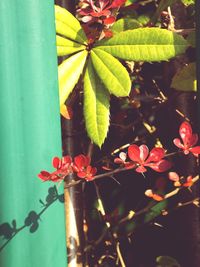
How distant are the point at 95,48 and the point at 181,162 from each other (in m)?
0.55

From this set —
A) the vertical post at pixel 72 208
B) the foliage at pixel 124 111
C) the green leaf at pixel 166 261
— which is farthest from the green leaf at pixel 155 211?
the vertical post at pixel 72 208

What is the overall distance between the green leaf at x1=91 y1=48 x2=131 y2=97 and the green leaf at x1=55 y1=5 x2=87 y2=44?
0.06 meters

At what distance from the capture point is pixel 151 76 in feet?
5.65

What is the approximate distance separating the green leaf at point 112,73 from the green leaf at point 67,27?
0.06 metres

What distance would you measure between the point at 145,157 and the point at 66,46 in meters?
0.31

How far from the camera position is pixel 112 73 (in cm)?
111

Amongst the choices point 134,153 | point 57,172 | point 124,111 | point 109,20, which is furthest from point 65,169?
point 124,111

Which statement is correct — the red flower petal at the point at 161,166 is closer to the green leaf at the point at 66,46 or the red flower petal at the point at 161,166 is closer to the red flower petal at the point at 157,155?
the red flower petal at the point at 157,155

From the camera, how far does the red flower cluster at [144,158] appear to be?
1.06m

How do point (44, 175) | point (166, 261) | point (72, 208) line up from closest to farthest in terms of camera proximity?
point (44, 175) → point (72, 208) → point (166, 261)

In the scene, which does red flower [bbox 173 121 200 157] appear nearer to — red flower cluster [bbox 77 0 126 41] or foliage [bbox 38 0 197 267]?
foliage [bbox 38 0 197 267]

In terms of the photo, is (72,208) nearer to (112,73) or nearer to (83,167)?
(83,167)

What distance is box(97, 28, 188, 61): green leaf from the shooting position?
3.50 feet

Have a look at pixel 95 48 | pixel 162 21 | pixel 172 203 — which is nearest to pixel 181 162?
pixel 172 203
